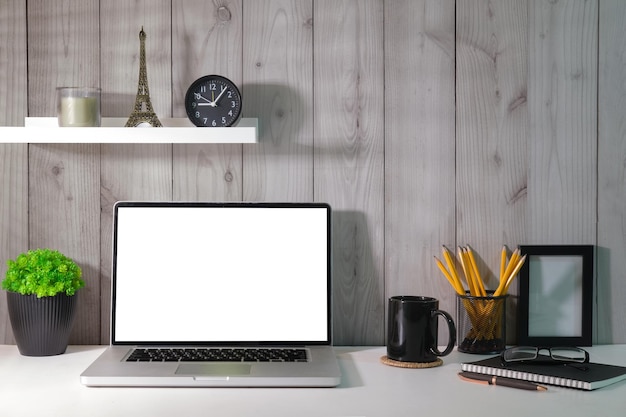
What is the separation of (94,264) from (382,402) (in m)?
0.75

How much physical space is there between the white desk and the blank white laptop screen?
0.62 feet

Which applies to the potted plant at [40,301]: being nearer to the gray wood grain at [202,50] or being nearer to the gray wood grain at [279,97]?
the gray wood grain at [202,50]

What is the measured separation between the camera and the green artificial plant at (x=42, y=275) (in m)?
1.48

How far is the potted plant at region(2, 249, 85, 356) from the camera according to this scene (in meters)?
1.49

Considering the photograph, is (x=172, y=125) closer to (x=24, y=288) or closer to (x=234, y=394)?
(x=24, y=288)

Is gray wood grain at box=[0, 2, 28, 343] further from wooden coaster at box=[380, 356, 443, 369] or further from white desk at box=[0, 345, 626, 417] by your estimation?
wooden coaster at box=[380, 356, 443, 369]

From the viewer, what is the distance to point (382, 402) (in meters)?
1.21

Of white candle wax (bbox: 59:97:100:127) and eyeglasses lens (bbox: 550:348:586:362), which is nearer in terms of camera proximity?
eyeglasses lens (bbox: 550:348:586:362)

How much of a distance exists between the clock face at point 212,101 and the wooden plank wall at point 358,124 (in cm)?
7

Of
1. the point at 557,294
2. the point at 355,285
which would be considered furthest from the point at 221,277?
the point at 557,294

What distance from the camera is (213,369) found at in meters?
1.33

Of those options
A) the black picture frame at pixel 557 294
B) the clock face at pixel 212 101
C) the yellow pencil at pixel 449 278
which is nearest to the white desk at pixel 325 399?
the yellow pencil at pixel 449 278

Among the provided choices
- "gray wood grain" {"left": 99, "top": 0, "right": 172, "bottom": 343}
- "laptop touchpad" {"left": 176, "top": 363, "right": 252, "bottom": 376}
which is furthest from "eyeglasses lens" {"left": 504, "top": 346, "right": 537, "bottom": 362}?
"gray wood grain" {"left": 99, "top": 0, "right": 172, "bottom": 343}

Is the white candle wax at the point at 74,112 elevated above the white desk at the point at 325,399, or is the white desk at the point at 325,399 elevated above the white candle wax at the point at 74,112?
the white candle wax at the point at 74,112
